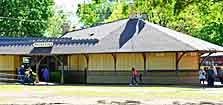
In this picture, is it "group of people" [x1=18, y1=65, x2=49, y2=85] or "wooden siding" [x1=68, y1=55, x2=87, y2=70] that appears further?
"wooden siding" [x1=68, y1=55, x2=87, y2=70]

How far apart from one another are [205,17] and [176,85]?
18101mm

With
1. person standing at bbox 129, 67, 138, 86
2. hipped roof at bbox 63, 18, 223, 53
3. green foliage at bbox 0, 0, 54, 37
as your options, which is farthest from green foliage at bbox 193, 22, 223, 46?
person standing at bbox 129, 67, 138, 86

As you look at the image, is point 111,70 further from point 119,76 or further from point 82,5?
point 82,5

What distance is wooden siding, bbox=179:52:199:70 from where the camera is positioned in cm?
3803

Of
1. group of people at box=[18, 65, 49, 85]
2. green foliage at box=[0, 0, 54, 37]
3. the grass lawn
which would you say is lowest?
the grass lawn

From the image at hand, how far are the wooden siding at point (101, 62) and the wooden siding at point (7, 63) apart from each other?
686 centimetres

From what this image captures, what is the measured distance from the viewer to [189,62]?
38125 mm

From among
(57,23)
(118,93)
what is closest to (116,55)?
(118,93)

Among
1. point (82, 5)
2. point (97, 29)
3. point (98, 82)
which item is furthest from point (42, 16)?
point (82, 5)

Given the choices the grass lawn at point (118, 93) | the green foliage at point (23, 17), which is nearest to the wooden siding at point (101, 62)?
the grass lawn at point (118, 93)

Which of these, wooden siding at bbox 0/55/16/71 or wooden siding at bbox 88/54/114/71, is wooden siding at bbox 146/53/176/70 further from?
wooden siding at bbox 0/55/16/71

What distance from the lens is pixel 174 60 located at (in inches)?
1497

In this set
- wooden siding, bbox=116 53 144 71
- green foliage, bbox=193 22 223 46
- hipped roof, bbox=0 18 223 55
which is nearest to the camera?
hipped roof, bbox=0 18 223 55

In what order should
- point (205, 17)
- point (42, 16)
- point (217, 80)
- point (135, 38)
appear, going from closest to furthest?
1. point (205, 17)
2. point (135, 38)
3. point (217, 80)
4. point (42, 16)
